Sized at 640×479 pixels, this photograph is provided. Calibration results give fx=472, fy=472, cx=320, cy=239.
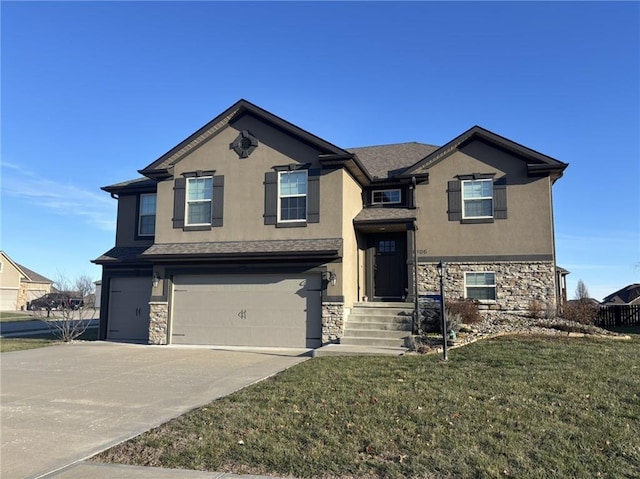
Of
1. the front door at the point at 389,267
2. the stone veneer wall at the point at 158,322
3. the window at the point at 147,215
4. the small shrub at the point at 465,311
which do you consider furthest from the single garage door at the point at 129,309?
the small shrub at the point at 465,311

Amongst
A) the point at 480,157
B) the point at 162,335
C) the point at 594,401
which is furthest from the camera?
the point at 480,157

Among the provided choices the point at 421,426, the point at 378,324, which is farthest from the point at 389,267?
the point at 421,426

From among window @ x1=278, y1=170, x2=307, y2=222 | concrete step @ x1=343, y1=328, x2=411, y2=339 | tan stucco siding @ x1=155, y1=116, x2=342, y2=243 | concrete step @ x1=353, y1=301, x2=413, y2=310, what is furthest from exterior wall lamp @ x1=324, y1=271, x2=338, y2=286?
window @ x1=278, y1=170, x2=307, y2=222

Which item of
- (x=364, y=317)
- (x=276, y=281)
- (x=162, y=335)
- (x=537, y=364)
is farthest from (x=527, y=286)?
(x=162, y=335)

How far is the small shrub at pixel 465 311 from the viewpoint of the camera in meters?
14.2

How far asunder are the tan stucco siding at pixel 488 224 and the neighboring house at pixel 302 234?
0.04 m

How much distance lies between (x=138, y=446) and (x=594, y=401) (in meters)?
5.96

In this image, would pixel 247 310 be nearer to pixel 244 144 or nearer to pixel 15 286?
pixel 244 144

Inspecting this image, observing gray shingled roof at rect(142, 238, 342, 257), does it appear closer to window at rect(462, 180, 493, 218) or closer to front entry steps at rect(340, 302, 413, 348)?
front entry steps at rect(340, 302, 413, 348)

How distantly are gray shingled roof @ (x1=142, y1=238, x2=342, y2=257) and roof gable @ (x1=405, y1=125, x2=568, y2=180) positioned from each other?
4.86m

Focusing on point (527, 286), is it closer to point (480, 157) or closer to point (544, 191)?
point (544, 191)

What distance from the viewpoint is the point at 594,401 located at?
654 cm

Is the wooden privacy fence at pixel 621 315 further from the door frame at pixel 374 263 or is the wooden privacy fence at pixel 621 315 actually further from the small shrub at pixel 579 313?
the door frame at pixel 374 263

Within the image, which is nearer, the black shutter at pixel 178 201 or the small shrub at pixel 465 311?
the small shrub at pixel 465 311
